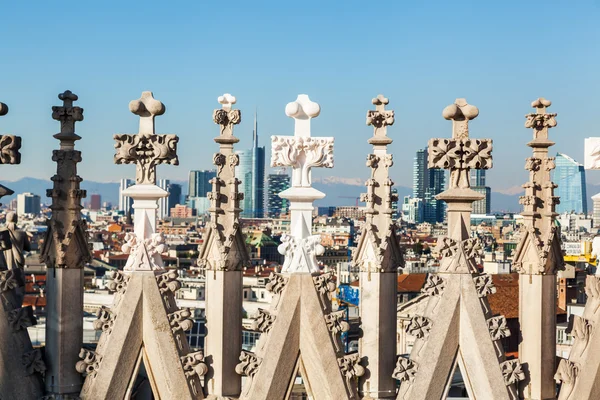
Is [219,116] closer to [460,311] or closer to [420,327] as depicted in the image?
[420,327]

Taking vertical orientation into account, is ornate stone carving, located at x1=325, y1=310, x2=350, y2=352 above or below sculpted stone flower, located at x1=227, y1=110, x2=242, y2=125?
below

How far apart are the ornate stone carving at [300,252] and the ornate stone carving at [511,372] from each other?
1617 mm

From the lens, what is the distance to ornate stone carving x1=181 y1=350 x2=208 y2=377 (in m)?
8.48

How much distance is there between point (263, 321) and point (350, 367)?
750mm

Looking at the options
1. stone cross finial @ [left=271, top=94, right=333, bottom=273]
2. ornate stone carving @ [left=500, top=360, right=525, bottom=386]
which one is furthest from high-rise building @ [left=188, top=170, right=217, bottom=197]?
ornate stone carving @ [left=500, top=360, right=525, bottom=386]

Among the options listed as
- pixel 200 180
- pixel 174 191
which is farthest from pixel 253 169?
pixel 174 191

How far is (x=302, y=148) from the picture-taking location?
8.72 m

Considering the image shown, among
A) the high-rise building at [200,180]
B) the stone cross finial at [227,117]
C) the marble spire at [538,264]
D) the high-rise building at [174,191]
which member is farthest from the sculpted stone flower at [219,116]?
the high-rise building at [200,180]

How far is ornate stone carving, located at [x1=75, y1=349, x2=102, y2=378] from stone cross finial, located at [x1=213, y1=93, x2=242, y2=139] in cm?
188

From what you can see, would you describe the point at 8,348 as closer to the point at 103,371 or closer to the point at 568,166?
the point at 103,371

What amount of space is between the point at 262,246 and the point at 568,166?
84105 mm

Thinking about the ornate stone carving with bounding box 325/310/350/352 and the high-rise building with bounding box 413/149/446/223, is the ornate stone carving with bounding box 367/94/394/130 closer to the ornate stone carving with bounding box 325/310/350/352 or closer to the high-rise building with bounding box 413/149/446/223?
the high-rise building with bounding box 413/149/446/223

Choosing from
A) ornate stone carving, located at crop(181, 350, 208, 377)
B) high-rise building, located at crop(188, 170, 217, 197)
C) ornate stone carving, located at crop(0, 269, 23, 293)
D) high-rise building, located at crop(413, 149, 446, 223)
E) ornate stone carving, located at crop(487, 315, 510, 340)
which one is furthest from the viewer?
high-rise building, located at crop(188, 170, 217, 197)

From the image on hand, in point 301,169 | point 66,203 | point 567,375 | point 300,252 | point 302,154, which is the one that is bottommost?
point 567,375
